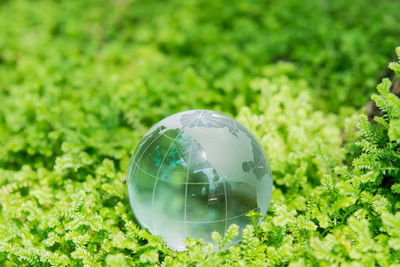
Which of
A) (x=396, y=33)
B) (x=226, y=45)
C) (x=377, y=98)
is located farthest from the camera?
(x=226, y=45)

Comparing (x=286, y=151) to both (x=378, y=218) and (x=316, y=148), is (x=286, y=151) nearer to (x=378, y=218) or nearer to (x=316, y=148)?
(x=316, y=148)

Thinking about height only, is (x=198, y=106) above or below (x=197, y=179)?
above

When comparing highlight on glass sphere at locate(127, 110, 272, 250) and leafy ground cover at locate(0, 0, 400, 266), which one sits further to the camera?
leafy ground cover at locate(0, 0, 400, 266)

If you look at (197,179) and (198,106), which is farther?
(198,106)

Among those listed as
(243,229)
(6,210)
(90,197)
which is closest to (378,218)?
(243,229)
